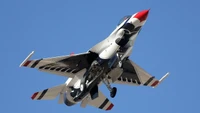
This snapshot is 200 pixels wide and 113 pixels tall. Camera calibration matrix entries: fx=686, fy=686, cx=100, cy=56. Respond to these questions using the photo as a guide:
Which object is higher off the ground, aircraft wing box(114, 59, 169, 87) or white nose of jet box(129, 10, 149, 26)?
white nose of jet box(129, 10, 149, 26)

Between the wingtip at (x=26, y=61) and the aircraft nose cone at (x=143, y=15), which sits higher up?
the wingtip at (x=26, y=61)

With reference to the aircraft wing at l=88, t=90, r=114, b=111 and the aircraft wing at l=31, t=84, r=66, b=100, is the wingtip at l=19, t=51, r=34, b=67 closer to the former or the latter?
the aircraft wing at l=31, t=84, r=66, b=100

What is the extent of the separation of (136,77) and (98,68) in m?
5.07

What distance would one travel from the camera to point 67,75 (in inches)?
1916

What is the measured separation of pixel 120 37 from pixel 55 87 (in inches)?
260

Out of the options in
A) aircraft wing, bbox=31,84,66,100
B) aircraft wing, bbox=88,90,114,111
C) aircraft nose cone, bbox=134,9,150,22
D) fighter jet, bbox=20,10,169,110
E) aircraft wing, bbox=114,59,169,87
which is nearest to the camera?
aircraft nose cone, bbox=134,9,150,22

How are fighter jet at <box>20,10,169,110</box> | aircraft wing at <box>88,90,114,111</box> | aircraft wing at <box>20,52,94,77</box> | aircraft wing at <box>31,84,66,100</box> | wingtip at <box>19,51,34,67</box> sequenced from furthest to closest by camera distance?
aircraft wing at <box>88,90,114,111</box>
aircraft wing at <box>31,84,66,100</box>
aircraft wing at <box>20,52,94,77</box>
fighter jet at <box>20,10,169,110</box>
wingtip at <box>19,51,34,67</box>

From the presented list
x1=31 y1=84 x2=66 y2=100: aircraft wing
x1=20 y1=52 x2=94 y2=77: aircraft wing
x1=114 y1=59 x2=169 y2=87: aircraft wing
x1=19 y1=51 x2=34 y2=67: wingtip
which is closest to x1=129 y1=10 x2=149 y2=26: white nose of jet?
x1=20 y1=52 x2=94 y2=77: aircraft wing

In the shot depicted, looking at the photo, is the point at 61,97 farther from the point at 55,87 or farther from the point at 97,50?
the point at 97,50

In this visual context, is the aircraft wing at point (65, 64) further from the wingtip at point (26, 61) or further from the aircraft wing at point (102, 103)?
the aircraft wing at point (102, 103)

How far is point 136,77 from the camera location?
50875 mm

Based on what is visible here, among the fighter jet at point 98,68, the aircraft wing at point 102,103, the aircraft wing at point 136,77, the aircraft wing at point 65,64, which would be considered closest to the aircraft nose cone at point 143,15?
the fighter jet at point 98,68

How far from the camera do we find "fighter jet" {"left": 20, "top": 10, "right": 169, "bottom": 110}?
45.9 metres

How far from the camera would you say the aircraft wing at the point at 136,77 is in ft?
164
